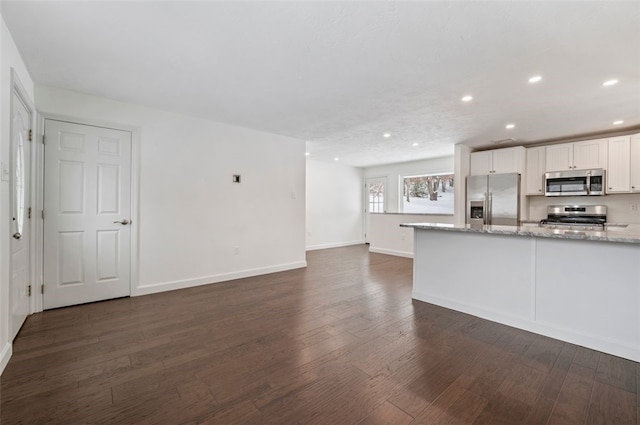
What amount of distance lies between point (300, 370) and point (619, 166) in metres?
5.82

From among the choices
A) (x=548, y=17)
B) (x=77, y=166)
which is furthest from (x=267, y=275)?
(x=548, y=17)

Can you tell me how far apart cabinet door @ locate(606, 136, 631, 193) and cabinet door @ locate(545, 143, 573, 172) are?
498 mm

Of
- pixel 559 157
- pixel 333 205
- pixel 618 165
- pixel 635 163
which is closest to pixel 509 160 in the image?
pixel 559 157

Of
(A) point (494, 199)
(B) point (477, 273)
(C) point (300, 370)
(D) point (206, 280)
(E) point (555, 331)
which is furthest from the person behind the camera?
(A) point (494, 199)

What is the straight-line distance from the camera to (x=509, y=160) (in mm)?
5402

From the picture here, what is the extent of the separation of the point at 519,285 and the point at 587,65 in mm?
2130

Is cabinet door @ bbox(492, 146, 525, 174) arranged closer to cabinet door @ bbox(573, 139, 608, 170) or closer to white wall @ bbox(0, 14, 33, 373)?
cabinet door @ bbox(573, 139, 608, 170)

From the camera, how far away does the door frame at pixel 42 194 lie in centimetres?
307

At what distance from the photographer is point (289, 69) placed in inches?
105

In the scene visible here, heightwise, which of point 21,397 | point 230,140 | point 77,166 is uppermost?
point 230,140

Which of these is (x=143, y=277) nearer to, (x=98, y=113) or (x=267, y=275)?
(x=267, y=275)

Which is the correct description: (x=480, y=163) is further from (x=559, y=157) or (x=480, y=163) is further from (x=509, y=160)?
(x=559, y=157)

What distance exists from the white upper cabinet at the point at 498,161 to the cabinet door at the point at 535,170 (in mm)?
179

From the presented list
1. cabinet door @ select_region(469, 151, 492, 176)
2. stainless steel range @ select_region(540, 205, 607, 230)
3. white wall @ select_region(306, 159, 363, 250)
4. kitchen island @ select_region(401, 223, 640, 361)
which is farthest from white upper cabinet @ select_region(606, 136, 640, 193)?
white wall @ select_region(306, 159, 363, 250)
